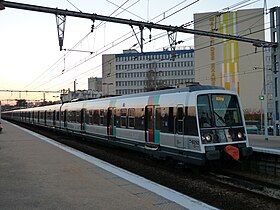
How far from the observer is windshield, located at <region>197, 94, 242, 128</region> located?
1021 cm

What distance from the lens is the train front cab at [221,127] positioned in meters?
9.94

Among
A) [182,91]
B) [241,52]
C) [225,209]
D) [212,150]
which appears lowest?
[225,209]

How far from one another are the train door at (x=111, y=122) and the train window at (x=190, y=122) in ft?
22.6

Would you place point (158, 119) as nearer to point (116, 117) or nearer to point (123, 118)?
point (123, 118)

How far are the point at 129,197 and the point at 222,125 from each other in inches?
182

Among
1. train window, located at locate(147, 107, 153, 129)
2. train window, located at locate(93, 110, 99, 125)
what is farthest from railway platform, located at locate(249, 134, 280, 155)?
train window, located at locate(93, 110, 99, 125)

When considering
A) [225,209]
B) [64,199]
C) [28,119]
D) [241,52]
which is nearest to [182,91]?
[225,209]

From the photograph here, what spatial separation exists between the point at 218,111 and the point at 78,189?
5165 millimetres

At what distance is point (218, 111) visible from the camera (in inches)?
415

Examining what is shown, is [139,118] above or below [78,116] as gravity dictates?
above

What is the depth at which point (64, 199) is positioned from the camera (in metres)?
6.79

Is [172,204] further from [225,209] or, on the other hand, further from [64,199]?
[64,199]

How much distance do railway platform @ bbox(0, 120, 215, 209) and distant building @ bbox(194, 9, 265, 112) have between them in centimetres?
5982

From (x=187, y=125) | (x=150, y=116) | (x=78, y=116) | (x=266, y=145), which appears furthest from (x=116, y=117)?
(x=78, y=116)
